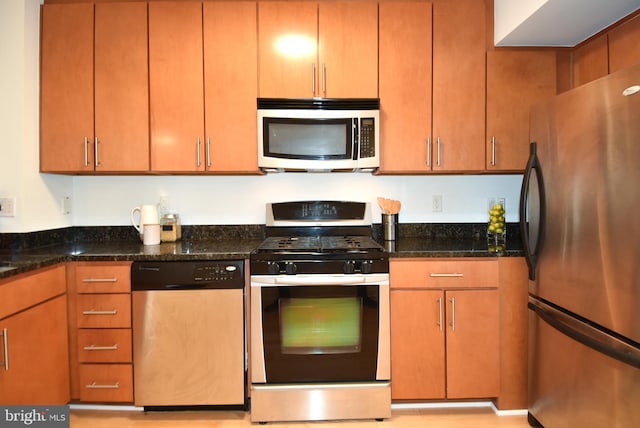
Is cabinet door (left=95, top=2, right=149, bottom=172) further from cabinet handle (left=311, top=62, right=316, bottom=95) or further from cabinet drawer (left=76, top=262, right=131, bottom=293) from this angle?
cabinet handle (left=311, top=62, right=316, bottom=95)

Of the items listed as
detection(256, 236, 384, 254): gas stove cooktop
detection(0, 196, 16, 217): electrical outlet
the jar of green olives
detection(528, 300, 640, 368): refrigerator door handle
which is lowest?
detection(528, 300, 640, 368): refrigerator door handle

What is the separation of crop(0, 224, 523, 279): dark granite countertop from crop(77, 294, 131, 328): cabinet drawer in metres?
0.20

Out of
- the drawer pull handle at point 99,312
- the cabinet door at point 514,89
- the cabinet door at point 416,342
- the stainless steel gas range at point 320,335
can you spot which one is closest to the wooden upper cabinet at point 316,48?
the cabinet door at point 514,89

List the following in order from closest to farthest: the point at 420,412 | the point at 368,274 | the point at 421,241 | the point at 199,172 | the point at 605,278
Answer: the point at 605,278
the point at 368,274
the point at 420,412
the point at 199,172
the point at 421,241

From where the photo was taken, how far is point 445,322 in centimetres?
200

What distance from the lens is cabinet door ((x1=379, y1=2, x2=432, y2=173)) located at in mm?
2184

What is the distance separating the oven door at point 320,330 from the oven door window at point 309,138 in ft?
2.33

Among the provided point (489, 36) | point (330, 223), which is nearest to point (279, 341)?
point (330, 223)

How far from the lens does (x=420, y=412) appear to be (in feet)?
6.85

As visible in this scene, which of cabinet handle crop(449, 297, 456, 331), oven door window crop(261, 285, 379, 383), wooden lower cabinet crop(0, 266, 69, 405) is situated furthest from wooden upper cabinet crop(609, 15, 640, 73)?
wooden lower cabinet crop(0, 266, 69, 405)

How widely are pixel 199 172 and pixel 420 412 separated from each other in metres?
1.85

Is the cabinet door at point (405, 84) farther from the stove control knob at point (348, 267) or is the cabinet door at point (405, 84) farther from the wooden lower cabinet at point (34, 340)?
the wooden lower cabinet at point (34, 340)

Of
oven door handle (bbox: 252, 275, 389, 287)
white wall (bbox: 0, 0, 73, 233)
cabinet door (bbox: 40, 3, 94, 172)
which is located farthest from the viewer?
cabinet door (bbox: 40, 3, 94, 172)

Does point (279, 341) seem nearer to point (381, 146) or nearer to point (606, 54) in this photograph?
point (381, 146)
